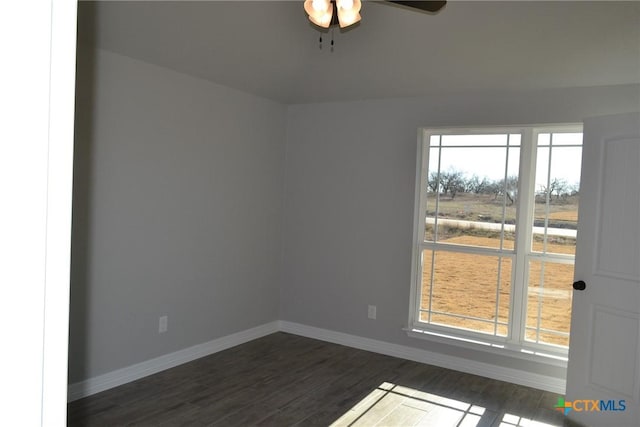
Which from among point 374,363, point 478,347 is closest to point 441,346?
point 478,347

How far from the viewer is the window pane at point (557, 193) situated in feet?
12.4

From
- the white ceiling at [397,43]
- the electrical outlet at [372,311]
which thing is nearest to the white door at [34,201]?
the white ceiling at [397,43]

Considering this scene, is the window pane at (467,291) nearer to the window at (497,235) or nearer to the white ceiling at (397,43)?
the window at (497,235)

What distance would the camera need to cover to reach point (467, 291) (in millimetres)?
4297

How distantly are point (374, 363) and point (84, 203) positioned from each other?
276 centimetres

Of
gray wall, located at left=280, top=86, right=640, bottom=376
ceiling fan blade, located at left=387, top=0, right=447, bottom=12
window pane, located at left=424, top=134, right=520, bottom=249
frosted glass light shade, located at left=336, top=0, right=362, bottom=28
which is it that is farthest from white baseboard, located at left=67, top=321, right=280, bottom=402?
ceiling fan blade, located at left=387, top=0, right=447, bottom=12

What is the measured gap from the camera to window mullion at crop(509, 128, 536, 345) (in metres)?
3.96

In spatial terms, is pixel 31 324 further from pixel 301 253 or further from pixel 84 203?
pixel 301 253

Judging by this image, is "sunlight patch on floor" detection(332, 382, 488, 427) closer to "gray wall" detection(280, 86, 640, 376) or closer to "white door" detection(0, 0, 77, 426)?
"gray wall" detection(280, 86, 640, 376)

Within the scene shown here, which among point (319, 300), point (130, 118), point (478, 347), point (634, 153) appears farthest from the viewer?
point (319, 300)

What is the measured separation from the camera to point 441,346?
4.32 metres

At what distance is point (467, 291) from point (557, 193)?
3.74 feet

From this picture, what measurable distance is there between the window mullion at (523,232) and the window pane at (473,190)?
0.22ft

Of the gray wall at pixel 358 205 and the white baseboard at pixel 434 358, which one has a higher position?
the gray wall at pixel 358 205
